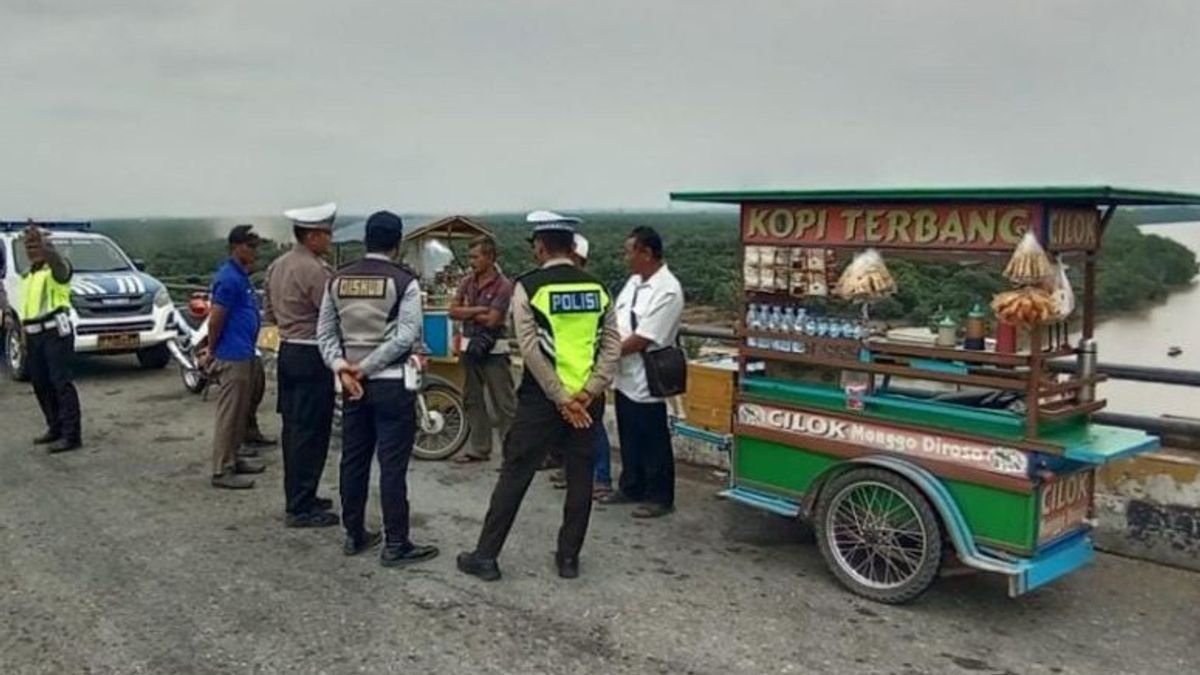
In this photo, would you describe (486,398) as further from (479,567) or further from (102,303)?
(102,303)

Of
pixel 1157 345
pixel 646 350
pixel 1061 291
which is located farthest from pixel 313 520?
pixel 1157 345

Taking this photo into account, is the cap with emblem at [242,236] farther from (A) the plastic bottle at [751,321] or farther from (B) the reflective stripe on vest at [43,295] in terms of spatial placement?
(A) the plastic bottle at [751,321]

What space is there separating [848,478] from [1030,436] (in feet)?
2.83

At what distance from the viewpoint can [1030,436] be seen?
450cm

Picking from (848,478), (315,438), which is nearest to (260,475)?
(315,438)

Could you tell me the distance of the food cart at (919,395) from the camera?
453cm

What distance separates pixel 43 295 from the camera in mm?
7594

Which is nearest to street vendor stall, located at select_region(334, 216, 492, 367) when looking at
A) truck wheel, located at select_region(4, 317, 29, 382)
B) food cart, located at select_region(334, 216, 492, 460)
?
food cart, located at select_region(334, 216, 492, 460)

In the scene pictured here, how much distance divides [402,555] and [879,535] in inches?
93.2

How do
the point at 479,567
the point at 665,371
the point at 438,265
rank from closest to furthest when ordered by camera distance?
the point at 479,567 < the point at 665,371 < the point at 438,265

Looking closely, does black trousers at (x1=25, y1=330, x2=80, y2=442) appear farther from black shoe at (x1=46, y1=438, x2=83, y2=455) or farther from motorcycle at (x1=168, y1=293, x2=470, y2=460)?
motorcycle at (x1=168, y1=293, x2=470, y2=460)

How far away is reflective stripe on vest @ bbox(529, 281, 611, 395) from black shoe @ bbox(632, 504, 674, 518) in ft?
4.81

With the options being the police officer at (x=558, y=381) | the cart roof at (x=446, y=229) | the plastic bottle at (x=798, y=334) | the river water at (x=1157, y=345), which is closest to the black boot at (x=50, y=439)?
the cart roof at (x=446, y=229)

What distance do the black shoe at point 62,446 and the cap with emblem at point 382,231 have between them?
13.4 feet
